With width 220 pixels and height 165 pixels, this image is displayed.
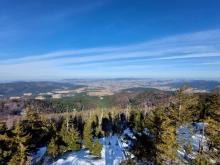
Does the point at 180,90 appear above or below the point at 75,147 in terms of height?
above

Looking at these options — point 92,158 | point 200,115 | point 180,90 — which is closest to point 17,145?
point 92,158

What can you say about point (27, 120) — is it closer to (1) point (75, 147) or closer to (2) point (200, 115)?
(1) point (75, 147)

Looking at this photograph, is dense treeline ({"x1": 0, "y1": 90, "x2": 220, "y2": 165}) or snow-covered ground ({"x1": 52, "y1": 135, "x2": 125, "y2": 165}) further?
snow-covered ground ({"x1": 52, "y1": 135, "x2": 125, "y2": 165})

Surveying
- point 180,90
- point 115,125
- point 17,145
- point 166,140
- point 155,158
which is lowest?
point 115,125

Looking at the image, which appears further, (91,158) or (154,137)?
(91,158)

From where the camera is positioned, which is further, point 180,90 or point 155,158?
point 180,90

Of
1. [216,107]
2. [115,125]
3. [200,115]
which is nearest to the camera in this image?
[216,107]

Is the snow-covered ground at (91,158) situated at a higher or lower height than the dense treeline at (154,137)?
lower

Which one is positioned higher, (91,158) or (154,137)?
(154,137)

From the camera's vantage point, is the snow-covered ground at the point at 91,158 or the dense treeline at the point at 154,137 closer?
the dense treeline at the point at 154,137

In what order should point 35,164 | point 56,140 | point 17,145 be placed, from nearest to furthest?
1. point 17,145
2. point 35,164
3. point 56,140

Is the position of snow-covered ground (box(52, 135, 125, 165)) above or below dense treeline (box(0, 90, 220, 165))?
below
